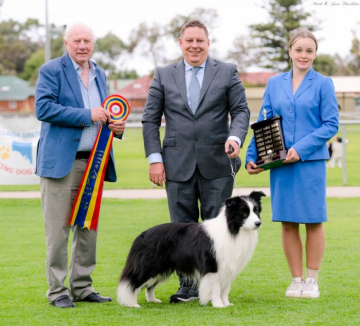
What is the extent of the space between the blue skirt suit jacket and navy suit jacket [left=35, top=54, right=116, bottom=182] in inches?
67.1

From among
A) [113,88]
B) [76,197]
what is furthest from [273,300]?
[113,88]

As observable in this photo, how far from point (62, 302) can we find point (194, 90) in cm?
210

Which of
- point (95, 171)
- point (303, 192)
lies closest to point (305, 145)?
point (303, 192)

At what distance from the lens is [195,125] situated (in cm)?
586

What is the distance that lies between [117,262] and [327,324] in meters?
3.20

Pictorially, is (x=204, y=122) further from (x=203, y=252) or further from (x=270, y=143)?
(x=203, y=252)

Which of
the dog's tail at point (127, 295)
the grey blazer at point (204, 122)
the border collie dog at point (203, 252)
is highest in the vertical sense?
the grey blazer at point (204, 122)

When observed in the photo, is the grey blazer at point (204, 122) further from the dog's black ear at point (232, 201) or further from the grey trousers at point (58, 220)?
the grey trousers at point (58, 220)

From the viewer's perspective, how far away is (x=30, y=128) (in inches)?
527

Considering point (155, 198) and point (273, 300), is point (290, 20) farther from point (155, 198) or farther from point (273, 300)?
point (273, 300)

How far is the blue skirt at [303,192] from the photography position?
5.82 m

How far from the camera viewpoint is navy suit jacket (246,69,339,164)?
225 inches

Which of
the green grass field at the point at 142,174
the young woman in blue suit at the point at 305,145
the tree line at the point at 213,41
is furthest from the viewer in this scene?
the tree line at the point at 213,41

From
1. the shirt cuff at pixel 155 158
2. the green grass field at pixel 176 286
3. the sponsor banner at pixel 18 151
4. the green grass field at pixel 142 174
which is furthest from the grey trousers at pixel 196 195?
the green grass field at pixel 142 174
